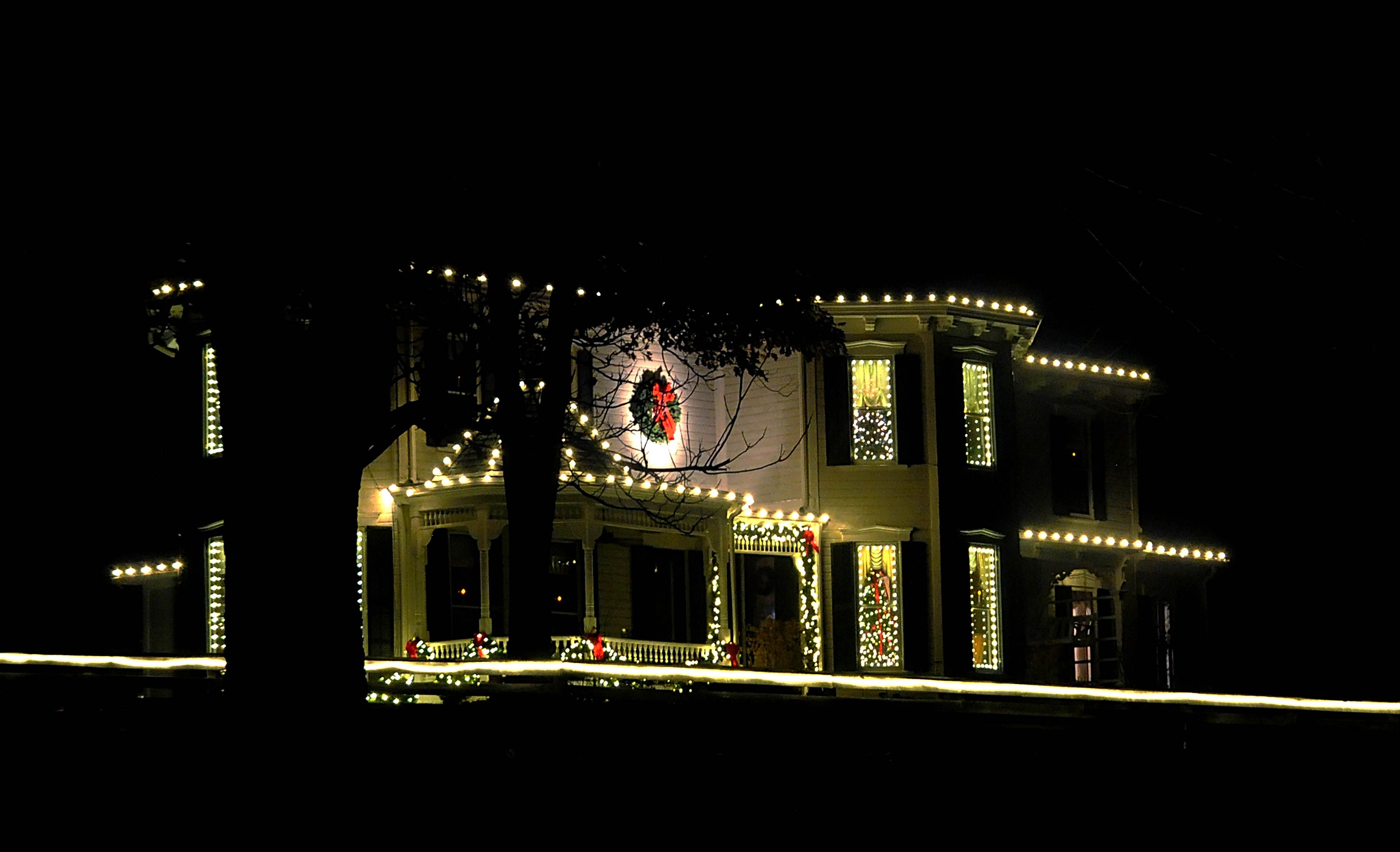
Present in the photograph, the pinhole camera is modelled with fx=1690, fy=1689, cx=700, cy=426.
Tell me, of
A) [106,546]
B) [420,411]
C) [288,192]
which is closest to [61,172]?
[288,192]

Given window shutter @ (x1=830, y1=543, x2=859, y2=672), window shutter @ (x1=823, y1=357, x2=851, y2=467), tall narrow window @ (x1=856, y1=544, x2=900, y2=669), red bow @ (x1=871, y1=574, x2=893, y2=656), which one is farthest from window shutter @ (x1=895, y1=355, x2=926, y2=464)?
red bow @ (x1=871, y1=574, x2=893, y2=656)

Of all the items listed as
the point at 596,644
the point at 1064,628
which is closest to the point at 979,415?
the point at 1064,628

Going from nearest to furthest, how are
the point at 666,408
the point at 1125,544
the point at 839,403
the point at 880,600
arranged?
the point at 666,408
the point at 839,403
the point at 880,600
the point at 1125,544

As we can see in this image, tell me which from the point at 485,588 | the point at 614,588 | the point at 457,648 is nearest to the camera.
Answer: the point at 485,588

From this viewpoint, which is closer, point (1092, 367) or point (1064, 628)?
point (1092, 367)

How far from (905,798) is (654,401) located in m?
14.4

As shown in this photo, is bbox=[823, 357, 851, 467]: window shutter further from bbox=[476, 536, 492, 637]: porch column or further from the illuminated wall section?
the illuminated wall section

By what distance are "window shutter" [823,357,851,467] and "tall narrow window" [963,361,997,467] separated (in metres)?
1.55

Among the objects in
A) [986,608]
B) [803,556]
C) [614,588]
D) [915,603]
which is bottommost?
[986,608]

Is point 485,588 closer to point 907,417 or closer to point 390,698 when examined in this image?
point 907,417

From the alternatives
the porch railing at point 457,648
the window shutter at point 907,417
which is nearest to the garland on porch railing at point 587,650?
the porch railing at point 457,648

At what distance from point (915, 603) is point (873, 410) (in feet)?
10.3

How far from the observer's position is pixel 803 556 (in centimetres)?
2647

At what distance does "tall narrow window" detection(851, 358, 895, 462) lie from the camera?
27.0m
